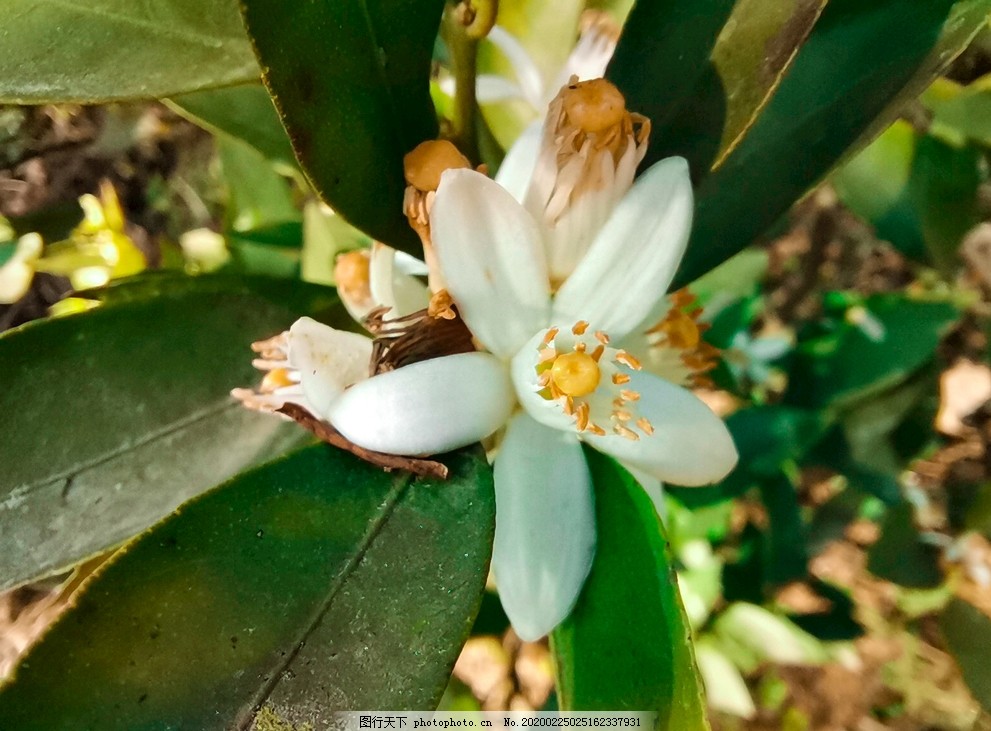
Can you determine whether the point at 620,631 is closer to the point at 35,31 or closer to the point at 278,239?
the point at 35,31

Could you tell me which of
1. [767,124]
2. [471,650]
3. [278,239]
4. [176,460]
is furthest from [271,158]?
[471,650]

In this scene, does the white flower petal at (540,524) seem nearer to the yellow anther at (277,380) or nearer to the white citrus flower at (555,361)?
the white citrus flower at (555,361)

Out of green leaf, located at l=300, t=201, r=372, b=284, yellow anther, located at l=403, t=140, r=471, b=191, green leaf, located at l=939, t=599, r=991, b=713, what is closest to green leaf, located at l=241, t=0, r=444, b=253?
yellow anther, located at l=403, t=140, r=471, b=191

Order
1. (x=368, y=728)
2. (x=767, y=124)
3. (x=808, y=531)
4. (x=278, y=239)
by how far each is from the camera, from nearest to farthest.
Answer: (x=368, y=728) < (x=767, y=124) < (x=278, y=239) < (x=808, y=531)

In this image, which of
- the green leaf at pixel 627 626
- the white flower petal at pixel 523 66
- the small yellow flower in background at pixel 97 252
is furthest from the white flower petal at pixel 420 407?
the small yellow flower in background at pixel 97 252

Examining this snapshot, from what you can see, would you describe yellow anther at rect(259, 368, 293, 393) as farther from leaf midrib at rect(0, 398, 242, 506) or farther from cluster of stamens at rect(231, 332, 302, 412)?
leaf midrib at rect(0, 398, 242, 506)
